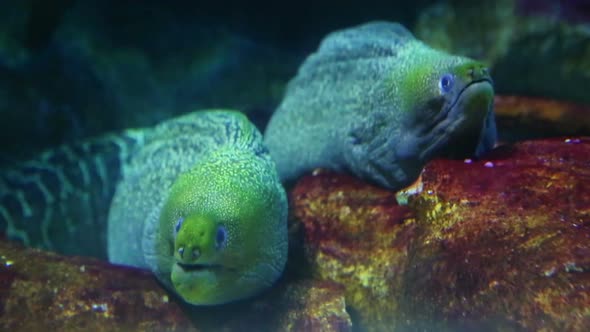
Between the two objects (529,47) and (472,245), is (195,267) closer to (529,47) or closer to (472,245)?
(472,245)

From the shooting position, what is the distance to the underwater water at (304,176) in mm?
2359

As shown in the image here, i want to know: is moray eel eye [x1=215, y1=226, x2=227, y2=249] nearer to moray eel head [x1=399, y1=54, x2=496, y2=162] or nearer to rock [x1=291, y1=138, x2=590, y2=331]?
rock [x1=291, y1=138, x2=590, y2=331]

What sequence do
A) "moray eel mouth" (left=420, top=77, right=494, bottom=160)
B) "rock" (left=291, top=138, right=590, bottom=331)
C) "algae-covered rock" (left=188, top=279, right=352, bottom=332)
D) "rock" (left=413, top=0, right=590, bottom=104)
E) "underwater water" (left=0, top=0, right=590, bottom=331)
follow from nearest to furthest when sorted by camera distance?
1. "rock" (left=291, top=138, right=590, bottom=331)
2. "underwater water" (left=0, top=0, right=590, bottom=331)
3. "algae-covered rock" (left=188, top=279, right=352, bottom=332)
4. "moray eel mouth" (left=420, top=77, right=494, bottom=160)
5. "rock" (left=413, top=0, right=590, bottom=104)

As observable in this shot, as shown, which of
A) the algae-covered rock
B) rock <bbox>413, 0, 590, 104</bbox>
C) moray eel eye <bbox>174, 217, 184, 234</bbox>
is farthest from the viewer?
rock <bbox>413, 0, 590, 104</bbox>

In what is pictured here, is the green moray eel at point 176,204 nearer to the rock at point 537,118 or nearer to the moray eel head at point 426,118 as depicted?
the moray eel head at point 426,118

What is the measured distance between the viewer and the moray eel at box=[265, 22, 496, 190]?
2.90 meters

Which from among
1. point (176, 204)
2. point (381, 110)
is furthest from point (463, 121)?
point (176, 204)

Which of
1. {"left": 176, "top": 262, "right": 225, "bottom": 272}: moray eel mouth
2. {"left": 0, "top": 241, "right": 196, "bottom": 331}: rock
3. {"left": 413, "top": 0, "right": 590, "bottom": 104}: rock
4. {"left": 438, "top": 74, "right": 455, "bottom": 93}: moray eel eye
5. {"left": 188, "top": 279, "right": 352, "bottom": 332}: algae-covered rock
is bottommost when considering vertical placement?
{"left": 188, "top": 279, "right": 352, "bottom": 332}: algae-covered rock

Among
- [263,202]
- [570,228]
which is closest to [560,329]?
[570,228]

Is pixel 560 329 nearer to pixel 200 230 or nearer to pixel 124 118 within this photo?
pixel 200 230

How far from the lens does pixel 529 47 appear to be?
14.9 ft

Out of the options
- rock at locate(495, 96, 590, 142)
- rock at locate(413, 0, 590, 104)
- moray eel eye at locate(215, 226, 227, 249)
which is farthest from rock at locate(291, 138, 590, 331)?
rock at locate(413, 0, 590, 104)

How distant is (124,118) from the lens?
18.5 feet

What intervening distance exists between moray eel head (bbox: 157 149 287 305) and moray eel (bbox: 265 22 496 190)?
85 centimetres
